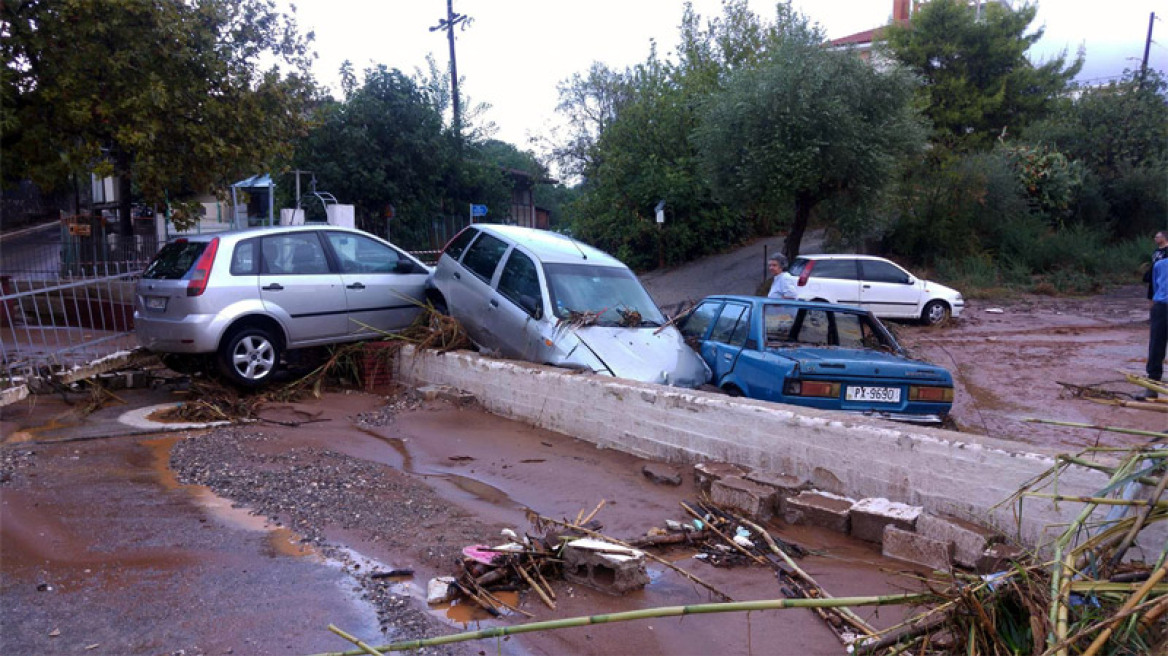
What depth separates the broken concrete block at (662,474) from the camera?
231 inches

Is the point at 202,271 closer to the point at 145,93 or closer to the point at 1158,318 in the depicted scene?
the point at 145,93

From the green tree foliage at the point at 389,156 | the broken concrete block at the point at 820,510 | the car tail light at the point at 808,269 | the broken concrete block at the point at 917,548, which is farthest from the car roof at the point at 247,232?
the green tree foliage at the point at 389,156

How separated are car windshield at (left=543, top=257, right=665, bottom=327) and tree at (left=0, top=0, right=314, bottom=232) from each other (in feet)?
20.1

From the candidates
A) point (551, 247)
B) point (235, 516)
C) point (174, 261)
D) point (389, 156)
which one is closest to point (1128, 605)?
point (235, 516)

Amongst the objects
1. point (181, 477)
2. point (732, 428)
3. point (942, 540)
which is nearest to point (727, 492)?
point (732, 428)

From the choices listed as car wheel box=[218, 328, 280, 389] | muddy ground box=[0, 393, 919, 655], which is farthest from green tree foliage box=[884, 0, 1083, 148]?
muddy ground box=[0, 393, 919, 655]

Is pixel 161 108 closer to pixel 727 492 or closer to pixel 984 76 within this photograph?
pixel 727 492

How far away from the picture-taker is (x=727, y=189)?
2088 cm

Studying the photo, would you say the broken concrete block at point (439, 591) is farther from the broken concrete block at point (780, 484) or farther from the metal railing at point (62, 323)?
the metal railing at point (62, 323)

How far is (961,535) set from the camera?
14.4 ft

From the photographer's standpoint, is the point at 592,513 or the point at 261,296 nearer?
the point at 592,513

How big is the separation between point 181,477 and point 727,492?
12.7 feet

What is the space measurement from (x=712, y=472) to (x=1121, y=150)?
27989mm

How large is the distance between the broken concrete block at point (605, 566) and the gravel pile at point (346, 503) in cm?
69
